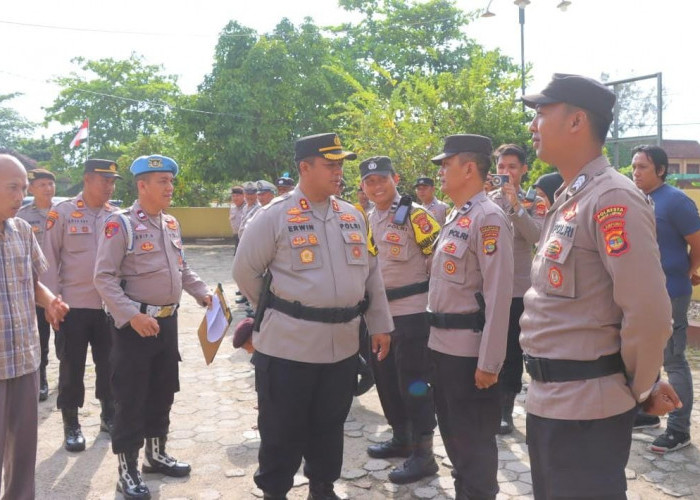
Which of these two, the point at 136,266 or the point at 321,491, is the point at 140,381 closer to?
the point at 136,266

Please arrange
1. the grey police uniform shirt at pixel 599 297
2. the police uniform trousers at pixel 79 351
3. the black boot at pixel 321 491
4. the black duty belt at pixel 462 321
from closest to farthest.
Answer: the grey police uniform shirt at pixel 599 297 < the black duty belt at pixel 462 321 < the black boot at pixel 321 491 < the police uniform trousers at pixel 79 351

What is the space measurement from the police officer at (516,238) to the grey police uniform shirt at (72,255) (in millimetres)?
3247

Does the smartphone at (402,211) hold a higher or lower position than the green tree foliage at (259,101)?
lower

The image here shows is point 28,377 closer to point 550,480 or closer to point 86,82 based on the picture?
point 550,480

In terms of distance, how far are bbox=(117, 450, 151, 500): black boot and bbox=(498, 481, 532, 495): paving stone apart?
231cm

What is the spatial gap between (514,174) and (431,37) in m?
24.4

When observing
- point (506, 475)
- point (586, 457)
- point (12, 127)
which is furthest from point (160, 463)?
point (12, 127)

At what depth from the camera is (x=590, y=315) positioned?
206 cm

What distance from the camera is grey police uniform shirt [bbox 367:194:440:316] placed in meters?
4.21

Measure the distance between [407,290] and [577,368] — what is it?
2.19 meters

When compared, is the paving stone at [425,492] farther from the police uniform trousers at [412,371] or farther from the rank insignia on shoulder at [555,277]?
the rank insignia on shoulder at [555,277]

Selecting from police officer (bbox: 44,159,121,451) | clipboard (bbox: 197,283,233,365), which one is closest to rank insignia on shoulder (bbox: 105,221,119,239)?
clipboard (bbox: 197,283,233,365)

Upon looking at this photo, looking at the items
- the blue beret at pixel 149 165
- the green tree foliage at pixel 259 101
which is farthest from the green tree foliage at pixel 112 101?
the blue beret at pixel 149 165

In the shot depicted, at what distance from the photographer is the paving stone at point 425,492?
374cm
